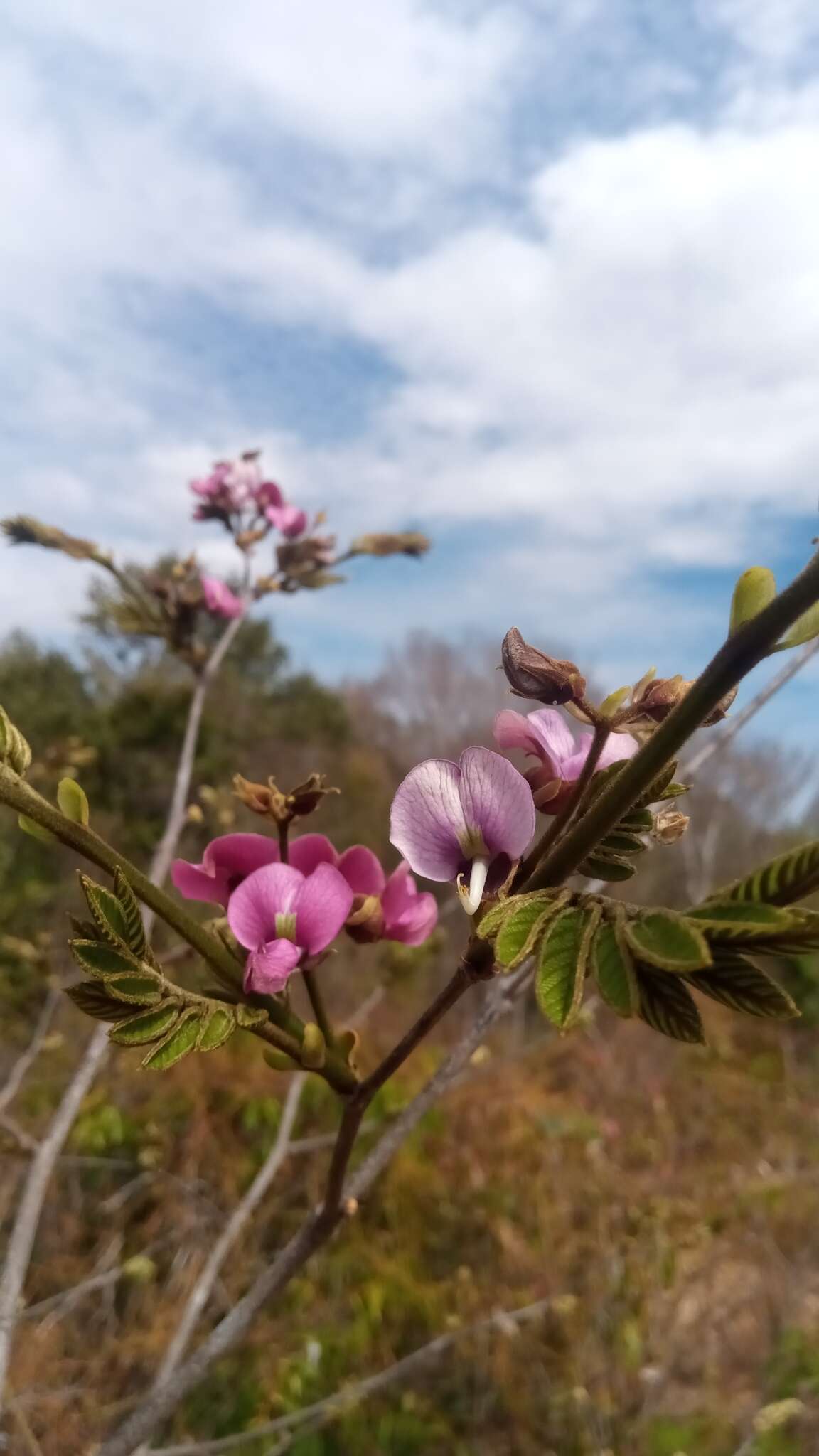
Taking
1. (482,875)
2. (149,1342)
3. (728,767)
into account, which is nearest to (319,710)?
(728,767)

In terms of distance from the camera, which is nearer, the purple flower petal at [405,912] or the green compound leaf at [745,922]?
the green compound leaf at [745,922]

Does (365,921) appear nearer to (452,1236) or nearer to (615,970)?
(615,970)

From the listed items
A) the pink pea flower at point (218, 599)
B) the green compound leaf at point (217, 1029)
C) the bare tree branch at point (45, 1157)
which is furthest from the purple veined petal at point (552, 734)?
the pink pea flower at point (218, 599)

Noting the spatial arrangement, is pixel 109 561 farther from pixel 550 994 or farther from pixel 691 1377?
pixel 691 1377

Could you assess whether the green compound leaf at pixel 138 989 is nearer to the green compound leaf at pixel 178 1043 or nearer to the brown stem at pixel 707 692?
the green compound leaf at pixel 178 1043

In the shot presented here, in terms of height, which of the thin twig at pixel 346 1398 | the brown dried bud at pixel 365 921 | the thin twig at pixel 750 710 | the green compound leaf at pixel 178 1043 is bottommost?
the thin twig at pixel 346 1398
